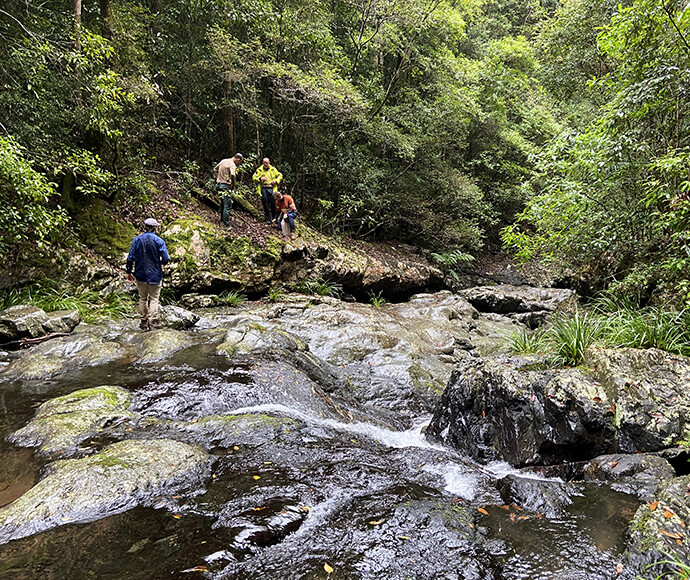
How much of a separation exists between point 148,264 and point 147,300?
898mm

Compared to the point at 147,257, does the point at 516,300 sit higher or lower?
lower

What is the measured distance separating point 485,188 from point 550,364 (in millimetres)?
19832

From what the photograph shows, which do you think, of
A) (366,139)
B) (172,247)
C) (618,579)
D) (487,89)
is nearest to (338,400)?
(618,579)

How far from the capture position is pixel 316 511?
2.99 meters

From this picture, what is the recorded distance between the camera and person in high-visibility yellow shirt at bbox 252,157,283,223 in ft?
41.7

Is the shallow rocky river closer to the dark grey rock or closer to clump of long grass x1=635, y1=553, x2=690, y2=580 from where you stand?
clump of long grass x1=635, y1=553, x2=690, y2=580

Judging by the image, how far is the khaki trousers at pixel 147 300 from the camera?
782 cm

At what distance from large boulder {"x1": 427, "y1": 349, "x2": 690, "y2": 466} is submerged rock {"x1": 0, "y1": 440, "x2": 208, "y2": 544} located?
3287 mm

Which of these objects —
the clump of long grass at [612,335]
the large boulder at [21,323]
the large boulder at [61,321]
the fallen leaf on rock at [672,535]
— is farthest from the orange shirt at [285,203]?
the fallen leaf on rock at [672,535]

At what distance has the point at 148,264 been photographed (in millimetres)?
7707

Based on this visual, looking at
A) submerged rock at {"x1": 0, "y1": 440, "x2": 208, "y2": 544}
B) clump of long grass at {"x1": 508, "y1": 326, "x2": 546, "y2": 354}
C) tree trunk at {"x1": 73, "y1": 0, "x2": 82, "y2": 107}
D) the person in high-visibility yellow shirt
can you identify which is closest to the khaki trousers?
tree trunk at {"x1": 73, "y1": 0, "x2": 82, "y2": 107}

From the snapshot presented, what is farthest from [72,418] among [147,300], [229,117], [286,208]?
[229,117]

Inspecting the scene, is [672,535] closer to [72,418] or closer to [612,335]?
[612,335]

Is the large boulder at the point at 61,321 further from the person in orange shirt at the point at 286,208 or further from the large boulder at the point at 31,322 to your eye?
the person in orange shirt at the point at 286,208
